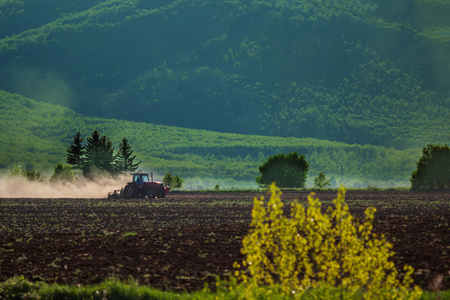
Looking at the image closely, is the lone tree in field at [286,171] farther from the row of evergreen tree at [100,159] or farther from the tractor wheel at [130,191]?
the tractor wheel at [130,191]

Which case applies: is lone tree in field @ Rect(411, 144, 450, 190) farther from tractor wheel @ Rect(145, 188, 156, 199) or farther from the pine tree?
the pine tree

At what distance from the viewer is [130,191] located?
78.9 m

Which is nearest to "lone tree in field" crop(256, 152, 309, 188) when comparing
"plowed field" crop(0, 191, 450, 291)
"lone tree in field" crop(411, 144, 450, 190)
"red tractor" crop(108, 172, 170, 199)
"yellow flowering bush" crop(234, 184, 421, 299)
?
"lone tree in field" crop(411, 144, 450, 190)

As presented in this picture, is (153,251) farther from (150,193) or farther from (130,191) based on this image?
(150,193)

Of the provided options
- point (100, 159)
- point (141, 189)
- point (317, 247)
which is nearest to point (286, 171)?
point (100, 159)

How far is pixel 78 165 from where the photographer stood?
131625mm

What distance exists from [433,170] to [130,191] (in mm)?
43965

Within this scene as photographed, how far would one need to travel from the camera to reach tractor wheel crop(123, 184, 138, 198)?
7866cm

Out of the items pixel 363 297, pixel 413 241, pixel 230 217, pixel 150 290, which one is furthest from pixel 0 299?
pixel 230 217

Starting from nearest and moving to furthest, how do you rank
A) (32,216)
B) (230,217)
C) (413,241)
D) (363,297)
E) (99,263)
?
(363,297)
(99,263)
(413,241)
(230,217)
(32,216)

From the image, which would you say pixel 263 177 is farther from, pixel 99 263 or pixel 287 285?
pixel 287 285

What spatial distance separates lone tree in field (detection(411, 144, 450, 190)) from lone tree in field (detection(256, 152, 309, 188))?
20681mm

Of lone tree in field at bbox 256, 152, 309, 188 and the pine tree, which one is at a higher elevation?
the pine tree

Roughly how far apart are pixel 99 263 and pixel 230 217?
73.4 feet
